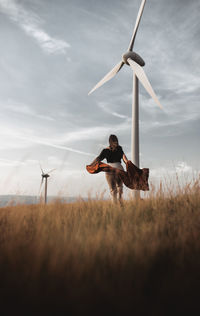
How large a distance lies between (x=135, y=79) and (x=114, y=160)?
350 inches

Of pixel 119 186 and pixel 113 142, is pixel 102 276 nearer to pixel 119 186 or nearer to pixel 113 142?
pixel 119 186

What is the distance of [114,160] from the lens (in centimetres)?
763

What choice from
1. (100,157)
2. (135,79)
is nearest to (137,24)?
(135,79)

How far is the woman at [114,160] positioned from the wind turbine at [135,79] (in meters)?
4.86

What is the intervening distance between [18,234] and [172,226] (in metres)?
2.80

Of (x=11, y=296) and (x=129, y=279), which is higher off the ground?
(x=129, y=279)

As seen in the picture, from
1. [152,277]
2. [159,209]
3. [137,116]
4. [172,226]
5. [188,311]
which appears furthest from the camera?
[137,116]

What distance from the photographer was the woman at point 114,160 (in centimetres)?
743

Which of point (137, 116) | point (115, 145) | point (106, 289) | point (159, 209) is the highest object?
point (137, 116)

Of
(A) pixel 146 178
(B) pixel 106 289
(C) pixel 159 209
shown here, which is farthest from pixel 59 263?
(A) pixel 146 178

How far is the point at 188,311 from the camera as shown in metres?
2.19

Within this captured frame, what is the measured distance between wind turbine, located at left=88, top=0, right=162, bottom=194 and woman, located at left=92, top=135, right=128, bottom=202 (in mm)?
4858

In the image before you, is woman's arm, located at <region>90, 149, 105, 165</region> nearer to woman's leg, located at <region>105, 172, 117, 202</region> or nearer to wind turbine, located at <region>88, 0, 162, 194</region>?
woman's leg, located at <region>105, 172, 117, 202</region>

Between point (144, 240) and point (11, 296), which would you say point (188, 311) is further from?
point (11, 296)
